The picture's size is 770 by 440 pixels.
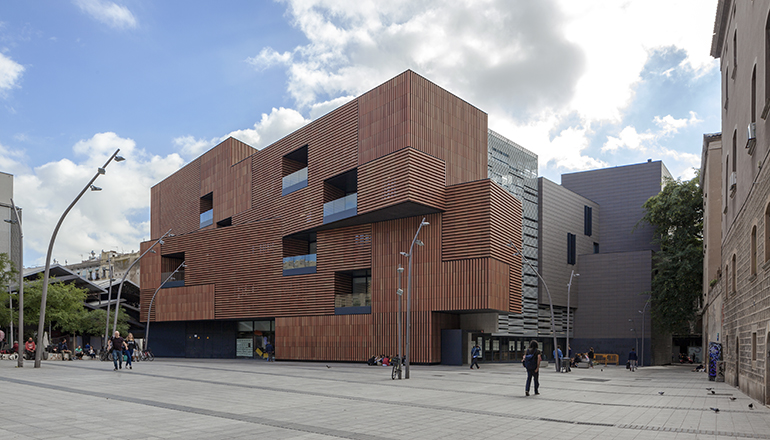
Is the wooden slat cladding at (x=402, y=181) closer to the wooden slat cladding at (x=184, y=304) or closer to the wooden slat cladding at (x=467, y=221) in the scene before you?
the wooden slat cladding at (x=467, y=221)

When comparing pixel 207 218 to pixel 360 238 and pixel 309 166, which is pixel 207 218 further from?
pixel 360 238

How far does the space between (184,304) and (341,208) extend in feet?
64.9

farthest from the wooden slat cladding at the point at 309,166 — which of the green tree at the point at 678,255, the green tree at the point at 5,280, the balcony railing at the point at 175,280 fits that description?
the green tree at the point at 678,255

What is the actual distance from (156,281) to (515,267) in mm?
32521

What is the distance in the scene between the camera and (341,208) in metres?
35.9

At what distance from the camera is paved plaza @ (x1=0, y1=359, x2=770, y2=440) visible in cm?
986

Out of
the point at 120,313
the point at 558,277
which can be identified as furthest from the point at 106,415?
the point at 120,313

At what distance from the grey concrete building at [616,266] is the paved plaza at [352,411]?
39.0 metres

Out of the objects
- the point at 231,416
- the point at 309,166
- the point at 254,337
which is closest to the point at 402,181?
the point at 309,166

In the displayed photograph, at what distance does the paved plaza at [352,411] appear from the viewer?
9.86 meters

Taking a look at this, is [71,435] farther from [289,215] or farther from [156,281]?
[156,281]

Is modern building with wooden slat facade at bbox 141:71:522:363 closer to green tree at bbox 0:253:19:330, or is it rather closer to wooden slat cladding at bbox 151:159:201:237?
wooden slat cladding at bbox 151:159:201:237

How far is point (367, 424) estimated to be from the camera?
10.7 metres

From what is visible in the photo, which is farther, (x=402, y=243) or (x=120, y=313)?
(x=120, y=313)
